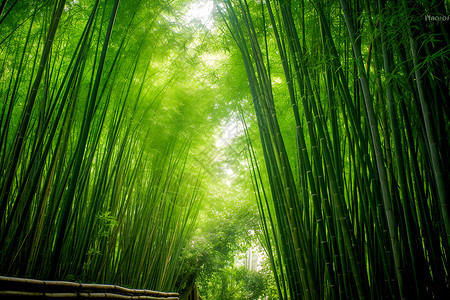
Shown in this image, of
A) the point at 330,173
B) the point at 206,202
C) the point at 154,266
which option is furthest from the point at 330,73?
the point at 206,202

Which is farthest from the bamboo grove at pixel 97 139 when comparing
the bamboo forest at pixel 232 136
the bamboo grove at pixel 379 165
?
the bamboo grove at pixel 379 165

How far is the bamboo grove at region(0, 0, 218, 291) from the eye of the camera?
1.49 m

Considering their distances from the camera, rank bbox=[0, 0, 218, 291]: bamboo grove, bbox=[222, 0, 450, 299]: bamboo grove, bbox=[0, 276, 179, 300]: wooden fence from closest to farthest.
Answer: bbox=[0, 276, 179, 300]: wooden fence, bbox=[222, 0, 450, 299]: bamboo grove, bbox=[0, 0, 218, 291]: bamboo grove

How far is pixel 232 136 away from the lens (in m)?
3.50

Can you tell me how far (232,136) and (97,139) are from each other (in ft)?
6.38

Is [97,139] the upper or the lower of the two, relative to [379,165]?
upper

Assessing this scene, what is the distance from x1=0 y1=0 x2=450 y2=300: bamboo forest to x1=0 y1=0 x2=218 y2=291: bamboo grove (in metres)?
0.02

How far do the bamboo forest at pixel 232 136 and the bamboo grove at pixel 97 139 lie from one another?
0.7 inches

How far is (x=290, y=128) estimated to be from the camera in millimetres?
2441

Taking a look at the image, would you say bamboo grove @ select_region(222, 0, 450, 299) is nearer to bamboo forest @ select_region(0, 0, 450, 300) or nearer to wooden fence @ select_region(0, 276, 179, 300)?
bamboo forest @ select_region(0, 0, 450, 300)

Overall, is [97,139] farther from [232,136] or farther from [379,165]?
[232,136]

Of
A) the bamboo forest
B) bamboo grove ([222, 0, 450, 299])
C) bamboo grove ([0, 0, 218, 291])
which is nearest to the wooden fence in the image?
the bamboo forest

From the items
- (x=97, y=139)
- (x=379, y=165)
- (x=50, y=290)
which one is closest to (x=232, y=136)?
(x=97, y=139)

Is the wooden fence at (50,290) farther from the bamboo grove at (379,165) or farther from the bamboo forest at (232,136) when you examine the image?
the bamboo grove at (379,165)
